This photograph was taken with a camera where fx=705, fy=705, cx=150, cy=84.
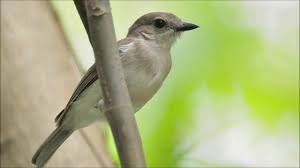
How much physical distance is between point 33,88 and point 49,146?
1.13ft

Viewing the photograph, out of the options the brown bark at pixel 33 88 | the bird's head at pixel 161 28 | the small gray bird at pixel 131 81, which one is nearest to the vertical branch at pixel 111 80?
the small gray bird at pixel 131 81

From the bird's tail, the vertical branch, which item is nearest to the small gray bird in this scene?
the bird's tail

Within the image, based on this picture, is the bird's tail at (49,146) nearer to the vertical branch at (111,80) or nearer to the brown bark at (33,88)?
the brown bark at (33,88)

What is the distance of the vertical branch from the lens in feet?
5.14

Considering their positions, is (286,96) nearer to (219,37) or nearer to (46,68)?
(219,37)

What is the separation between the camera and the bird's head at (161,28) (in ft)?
12.5

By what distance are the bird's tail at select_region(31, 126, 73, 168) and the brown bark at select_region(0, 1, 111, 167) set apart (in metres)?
0.04

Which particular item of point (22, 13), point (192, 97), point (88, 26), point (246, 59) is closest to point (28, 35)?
point (22, 13)

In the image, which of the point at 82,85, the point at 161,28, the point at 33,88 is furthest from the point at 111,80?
the point at 161,28

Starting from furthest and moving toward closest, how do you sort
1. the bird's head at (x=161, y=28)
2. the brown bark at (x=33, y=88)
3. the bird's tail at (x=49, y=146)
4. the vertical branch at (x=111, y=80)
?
the bird's head at (x=161, y=28), the brown bark at (x=33, y=88), the bird's tail at (x=49, y=146), the vertical branch at (x=111, y=80)

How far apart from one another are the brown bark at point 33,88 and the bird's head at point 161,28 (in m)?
0.43

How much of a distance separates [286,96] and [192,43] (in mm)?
714

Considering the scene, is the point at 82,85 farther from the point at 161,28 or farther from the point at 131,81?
the point at 161,28

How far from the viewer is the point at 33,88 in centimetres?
345
